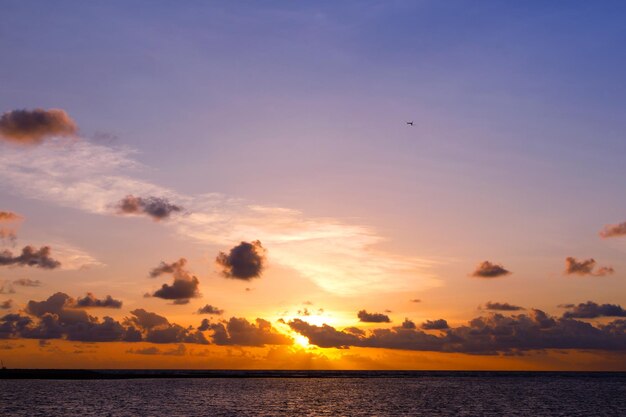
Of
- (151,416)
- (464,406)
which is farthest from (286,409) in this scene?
(464,406)

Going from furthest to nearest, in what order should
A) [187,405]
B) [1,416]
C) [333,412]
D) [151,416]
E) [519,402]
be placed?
[519,402] < [187,405] < [333,412] < [151,416] < [1,416]

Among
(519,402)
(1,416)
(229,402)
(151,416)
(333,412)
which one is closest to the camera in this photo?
(1,416)

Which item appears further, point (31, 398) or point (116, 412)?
point (31, 398)

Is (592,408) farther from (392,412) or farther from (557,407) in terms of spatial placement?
A: (392,412)

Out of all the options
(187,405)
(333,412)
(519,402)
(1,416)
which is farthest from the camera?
(519,402)

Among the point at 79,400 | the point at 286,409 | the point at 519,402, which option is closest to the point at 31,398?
the point at 79,400

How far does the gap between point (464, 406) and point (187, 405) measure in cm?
5786

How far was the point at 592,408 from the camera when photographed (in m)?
140

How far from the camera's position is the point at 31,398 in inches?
5684

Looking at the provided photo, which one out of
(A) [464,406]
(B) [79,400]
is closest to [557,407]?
(A) [464,406]

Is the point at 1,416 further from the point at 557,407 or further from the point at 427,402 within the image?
the point at 557,407

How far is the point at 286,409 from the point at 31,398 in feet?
199

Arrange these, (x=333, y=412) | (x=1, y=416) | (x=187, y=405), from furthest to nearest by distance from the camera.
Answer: (x=187, y=405) < (x=333, y=412) < (x=1, y=416)

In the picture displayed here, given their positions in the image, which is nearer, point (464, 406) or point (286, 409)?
point (286, 409)
